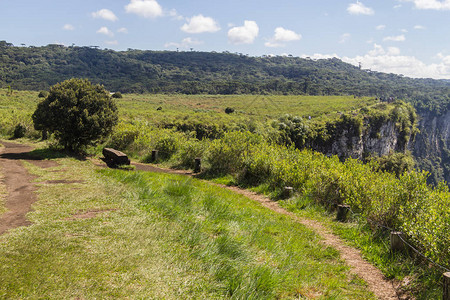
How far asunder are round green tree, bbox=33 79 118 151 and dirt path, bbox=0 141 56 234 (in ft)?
6.28

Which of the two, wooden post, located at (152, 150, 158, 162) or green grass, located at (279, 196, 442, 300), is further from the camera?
wooden post, located at (152, 150, 158, 162)

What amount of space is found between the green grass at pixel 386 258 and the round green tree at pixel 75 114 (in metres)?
11.0

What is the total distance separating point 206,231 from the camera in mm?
6059

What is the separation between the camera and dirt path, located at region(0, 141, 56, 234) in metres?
5.66

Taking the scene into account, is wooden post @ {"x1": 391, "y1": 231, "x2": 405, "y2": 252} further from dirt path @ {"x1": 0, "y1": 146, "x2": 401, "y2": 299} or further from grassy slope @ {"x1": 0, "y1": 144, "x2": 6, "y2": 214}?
grassy slope @ {"x1": 0, "y1": 144, "x2": 6, "y2": 214}

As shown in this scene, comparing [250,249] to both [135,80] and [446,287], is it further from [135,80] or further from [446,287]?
[135,80]

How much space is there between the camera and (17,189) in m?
7.86

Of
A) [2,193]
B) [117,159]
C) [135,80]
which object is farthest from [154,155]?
[135,80]

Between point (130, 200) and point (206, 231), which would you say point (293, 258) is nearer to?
point (206, 231)

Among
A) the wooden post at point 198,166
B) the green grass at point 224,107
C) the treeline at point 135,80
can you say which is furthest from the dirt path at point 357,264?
the treeline at point 135,80

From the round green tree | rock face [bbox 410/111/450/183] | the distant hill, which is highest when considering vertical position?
the distant hill

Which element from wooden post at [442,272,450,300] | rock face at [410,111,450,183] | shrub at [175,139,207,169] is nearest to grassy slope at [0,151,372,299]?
wooden post at [442,272,450,300]

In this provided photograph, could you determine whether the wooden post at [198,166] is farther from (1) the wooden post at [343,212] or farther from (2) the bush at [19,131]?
(2) the bush at [19,131]

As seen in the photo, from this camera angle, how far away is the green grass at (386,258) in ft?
16.5
